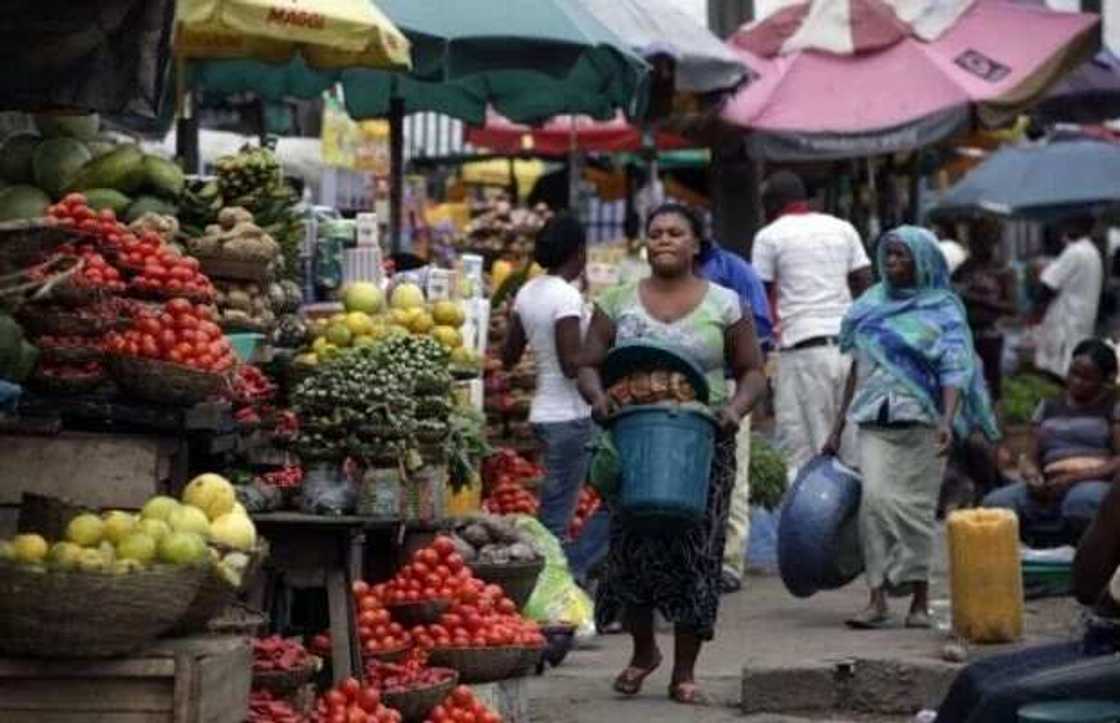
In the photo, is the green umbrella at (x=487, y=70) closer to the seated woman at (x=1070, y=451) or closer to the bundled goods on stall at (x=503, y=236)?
the bundled goods on stall at (x=503, y=236)

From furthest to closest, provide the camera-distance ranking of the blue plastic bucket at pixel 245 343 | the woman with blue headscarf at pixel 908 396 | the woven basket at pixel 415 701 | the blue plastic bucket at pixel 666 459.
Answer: the woman with blue headscarf at pixel 908 396
the blue plastic bucket at pixel 666 459
the blue plastic bucket at pixel 245 343
the woven basket at pixel 415 701

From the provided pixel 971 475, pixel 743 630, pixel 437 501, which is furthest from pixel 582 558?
pixel 971 475

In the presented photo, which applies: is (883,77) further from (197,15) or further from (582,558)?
(197,15)

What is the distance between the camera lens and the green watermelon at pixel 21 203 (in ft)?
29.9

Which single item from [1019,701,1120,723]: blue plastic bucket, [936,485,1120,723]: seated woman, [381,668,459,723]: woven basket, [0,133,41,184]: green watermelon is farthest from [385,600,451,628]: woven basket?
[1019,701,1120,723]: blue plastic bucket

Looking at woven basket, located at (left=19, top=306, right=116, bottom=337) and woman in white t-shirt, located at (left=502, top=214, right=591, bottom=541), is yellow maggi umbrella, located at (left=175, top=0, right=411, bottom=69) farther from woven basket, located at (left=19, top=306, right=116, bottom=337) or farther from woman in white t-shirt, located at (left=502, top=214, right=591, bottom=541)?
woven basket, located at (left=19, top=306, right=116, bottom=337)

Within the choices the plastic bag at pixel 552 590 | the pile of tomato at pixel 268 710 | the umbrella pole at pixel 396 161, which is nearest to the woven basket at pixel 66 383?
the pile of tomato at pixel 268 710

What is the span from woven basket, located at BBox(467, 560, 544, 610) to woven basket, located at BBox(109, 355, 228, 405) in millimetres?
2364

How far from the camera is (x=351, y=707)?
8953mm

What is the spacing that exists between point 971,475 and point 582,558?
18.6ft

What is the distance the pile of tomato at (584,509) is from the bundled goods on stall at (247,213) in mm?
3676

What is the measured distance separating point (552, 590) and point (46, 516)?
4674 millimetres

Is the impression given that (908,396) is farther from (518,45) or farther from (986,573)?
(518,45)

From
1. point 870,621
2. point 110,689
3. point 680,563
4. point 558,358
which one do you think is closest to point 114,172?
A: point 110,689
